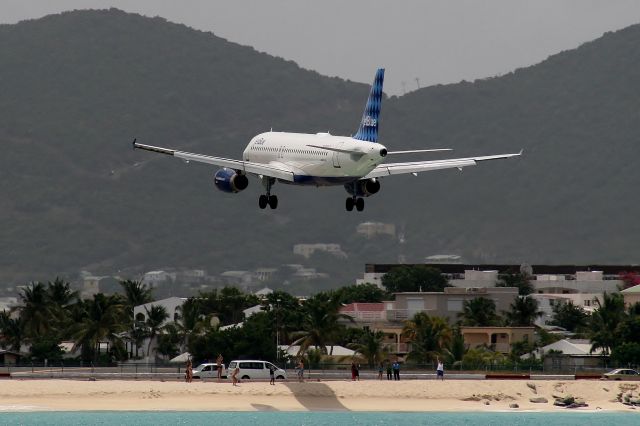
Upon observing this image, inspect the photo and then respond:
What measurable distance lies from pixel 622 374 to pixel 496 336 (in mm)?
59676

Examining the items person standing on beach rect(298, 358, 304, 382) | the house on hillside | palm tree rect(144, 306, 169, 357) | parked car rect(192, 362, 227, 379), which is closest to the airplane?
person standing on beach rect(298, 358, 304, 382)

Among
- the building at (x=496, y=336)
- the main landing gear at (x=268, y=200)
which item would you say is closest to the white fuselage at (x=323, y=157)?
the main landing gear at (x=268, y=200)

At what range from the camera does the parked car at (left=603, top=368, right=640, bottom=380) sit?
13338 cm

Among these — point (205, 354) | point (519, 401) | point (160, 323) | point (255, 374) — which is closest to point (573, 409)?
point (519, 401)

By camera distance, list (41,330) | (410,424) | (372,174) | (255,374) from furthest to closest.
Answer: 1. (41,330)
2. (255,374)
3. (410,424)
4. (372,174)

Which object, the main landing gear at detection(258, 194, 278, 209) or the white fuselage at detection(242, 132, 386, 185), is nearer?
the white fuselage at detection(242, 132, 386, 185)

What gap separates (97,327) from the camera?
167250mm

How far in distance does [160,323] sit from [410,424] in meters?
75.9

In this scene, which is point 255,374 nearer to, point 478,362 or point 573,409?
point 573,409

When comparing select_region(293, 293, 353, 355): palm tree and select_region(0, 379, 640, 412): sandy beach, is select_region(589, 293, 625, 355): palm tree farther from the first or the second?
select_region(0, 379, 640, 412): sandy beach

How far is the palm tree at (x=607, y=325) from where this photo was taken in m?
167

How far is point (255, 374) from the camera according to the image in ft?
408

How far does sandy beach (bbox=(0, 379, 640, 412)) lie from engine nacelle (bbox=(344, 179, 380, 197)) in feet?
68.7

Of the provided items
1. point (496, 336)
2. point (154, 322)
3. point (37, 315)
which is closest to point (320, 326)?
point (154, 322)
